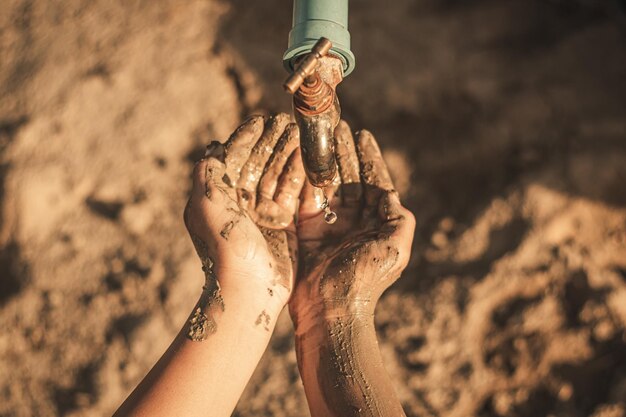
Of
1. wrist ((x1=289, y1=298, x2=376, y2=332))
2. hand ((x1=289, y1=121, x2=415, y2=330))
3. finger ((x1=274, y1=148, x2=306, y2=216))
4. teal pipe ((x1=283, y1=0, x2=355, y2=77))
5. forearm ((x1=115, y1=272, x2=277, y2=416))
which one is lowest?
forearm ((x1=115, y1=272, x2=277, y2=416))

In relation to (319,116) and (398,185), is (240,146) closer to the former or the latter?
(319,116)

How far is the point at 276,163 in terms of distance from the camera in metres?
1.85

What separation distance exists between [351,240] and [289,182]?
0.90ft

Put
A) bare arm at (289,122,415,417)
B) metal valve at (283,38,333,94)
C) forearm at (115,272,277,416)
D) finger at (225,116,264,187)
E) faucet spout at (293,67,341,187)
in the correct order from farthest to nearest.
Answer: finger at (225,116,264,187) < bare arm at (289,122,415,417) < forearm at (115,272,277,416) < faucet spout at (293,67,341,187) < metal valve at (283,38,333,94)

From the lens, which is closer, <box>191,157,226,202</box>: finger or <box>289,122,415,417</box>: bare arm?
<box>289,122,415,417</box>: bare arm

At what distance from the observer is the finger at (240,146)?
5.82ft

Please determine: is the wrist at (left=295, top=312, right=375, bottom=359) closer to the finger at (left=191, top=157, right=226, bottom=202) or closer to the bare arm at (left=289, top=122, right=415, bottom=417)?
the bare arm at (left=289, top=122, right=415, bottom=417)

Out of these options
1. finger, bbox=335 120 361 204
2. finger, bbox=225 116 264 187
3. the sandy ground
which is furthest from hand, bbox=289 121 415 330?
the sandy ground

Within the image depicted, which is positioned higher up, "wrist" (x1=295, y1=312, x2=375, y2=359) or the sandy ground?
the sandy ground

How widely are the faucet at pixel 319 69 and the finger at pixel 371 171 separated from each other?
361 millimetres

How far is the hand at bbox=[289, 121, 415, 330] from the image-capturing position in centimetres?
168

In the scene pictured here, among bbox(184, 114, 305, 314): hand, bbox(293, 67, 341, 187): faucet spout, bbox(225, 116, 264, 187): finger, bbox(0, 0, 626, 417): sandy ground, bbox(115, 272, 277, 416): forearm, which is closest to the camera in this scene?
bbox(293, 67, 341, 187): faucet spout

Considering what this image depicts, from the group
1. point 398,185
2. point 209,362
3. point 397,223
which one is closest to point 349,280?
point 397,223

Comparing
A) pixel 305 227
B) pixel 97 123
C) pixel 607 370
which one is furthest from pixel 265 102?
pixel 607 370
